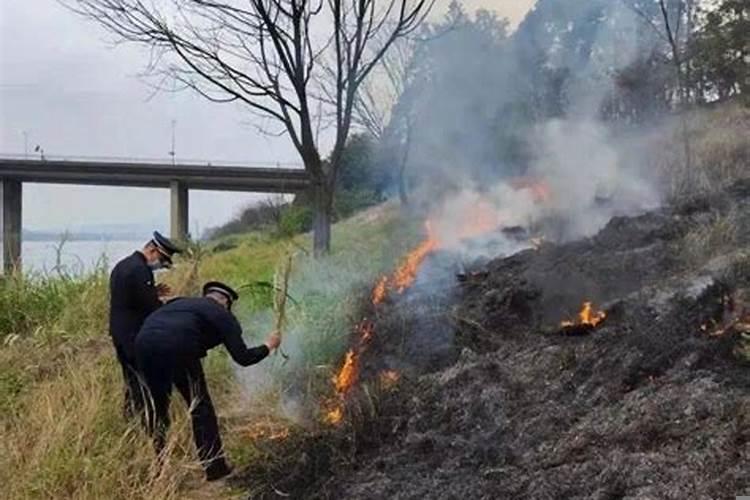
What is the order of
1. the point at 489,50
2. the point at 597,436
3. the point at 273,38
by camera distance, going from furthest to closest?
the point at 489,50, the point at 273,38, the point at 597,436

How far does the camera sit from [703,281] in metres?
7.06

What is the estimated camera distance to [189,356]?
239 inches

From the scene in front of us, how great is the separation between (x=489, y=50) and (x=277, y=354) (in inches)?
306

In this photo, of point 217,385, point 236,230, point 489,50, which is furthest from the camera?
point 236,230

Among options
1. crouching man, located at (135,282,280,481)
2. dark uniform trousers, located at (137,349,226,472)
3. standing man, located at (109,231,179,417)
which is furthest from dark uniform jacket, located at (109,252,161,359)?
dark uniform trousers, located at (137,349,226,472)

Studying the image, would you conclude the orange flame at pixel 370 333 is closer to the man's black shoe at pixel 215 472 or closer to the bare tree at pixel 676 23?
the man's black shoe at pixel 215 472

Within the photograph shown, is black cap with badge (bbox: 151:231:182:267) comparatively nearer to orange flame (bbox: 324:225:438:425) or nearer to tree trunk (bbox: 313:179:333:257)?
orange flame (bbox: 324:225:438:425)

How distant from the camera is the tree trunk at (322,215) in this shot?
1130 centimetres

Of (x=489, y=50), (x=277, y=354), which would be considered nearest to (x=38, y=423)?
(x=277, y=354)

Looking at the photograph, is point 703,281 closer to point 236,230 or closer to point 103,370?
point 103,370

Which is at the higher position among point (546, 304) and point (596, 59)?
point (596, 59)

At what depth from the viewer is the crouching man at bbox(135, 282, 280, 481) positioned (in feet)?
19.6

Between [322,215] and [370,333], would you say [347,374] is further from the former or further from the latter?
[322,215]

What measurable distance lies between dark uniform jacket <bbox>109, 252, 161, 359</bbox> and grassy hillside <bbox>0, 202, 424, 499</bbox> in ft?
1.78
